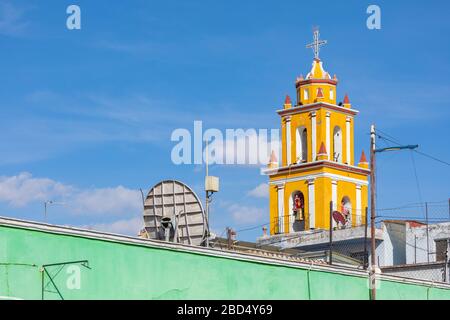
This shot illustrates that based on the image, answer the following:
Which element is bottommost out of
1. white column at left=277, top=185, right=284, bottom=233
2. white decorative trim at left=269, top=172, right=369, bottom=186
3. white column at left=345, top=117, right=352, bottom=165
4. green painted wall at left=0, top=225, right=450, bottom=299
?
green painted wall at left=0, top=225, right=450, bottom=299

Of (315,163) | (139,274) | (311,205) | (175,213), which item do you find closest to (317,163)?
(315,163)

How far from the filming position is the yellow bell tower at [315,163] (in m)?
78.7

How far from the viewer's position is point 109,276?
91.0ft

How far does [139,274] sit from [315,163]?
5092 cm

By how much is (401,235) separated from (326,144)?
15.8 meters

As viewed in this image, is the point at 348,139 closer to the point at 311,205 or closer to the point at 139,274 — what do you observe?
the point at 311,205

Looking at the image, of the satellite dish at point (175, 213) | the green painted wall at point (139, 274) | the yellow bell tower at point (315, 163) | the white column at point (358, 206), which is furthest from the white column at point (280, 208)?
the satellite dish at point (175, 213)

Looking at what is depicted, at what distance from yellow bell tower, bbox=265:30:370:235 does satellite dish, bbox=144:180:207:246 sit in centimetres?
4299

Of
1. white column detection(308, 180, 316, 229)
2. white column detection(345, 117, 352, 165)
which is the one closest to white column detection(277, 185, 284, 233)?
white column detection(308, 180, 316, 229)

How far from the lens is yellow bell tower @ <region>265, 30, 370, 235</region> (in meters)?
78.7

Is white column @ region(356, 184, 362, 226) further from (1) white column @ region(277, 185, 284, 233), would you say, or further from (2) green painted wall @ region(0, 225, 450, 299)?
(2) green painted wall @ region(0, 225, 450, 299)
